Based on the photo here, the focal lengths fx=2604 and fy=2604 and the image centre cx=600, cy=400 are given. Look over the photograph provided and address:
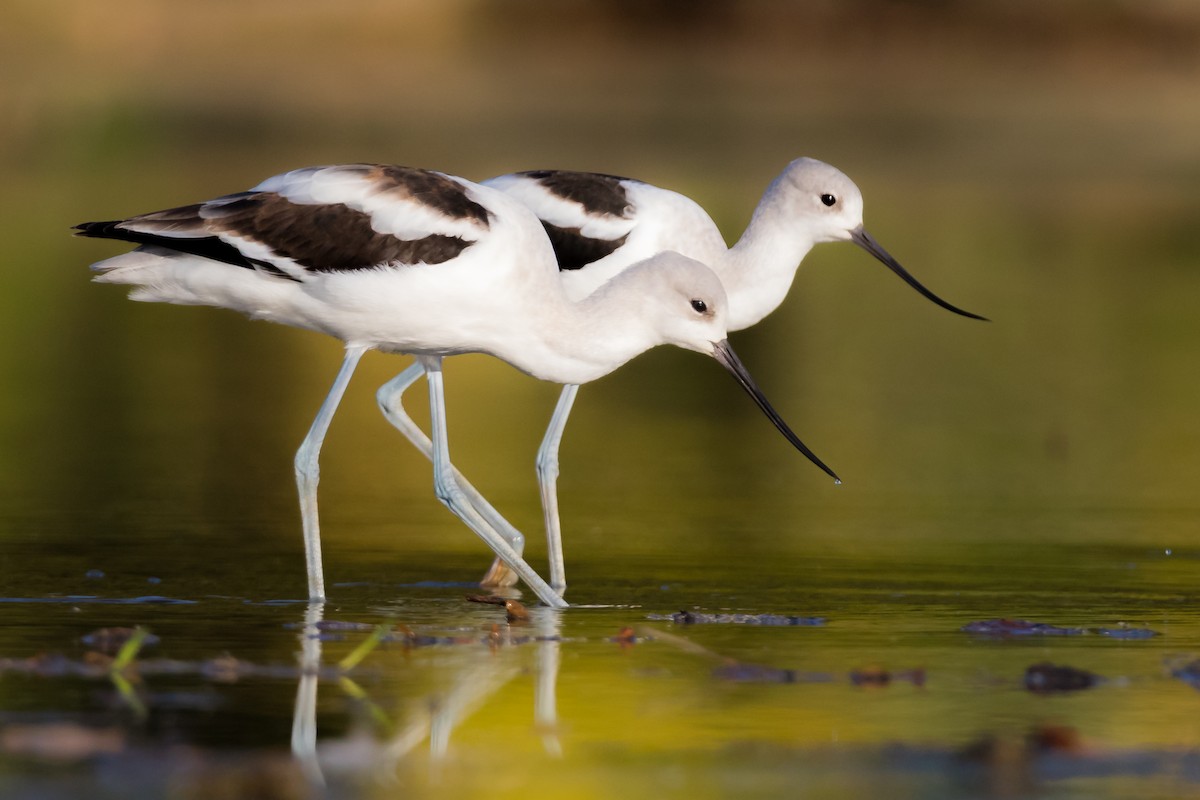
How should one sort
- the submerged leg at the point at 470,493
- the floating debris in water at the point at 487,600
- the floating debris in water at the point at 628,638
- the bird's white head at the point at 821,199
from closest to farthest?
the floating debris in water at the point at 628,638
the floating debris in water at the point at 487,600
the submerged leg at the point at 470,493
the bird's white head at the point at 821,199

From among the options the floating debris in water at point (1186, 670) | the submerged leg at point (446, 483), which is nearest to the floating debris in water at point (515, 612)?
the submerged leg at point (446, 483)

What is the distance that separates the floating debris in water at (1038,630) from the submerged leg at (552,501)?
160 cm

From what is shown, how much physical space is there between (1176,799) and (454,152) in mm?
24139

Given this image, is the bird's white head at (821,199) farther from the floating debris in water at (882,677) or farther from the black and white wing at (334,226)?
the floating debris in water at (882,677)

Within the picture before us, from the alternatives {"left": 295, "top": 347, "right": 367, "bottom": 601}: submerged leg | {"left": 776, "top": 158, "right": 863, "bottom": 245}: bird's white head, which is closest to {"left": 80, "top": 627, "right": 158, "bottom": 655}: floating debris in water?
{"left": 295, "top": 347, "right": 367, "bottom": 601}: submerged leg

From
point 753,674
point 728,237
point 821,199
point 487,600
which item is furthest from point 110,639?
point 728,237

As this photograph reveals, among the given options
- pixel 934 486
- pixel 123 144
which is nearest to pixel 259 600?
pixel 934 486

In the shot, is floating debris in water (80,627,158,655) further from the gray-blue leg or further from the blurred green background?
the gray-blue leg

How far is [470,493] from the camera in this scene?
9.00m

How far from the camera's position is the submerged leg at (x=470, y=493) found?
8633 millimetres

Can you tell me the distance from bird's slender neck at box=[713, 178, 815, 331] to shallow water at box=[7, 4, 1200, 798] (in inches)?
32.9

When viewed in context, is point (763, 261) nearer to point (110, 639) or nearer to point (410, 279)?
point (410, 279)

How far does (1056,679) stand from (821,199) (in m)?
3.75

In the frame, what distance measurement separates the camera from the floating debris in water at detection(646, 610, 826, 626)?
25.0ft
